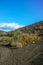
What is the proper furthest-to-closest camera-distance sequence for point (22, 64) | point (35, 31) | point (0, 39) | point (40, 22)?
point (40, 22)
point (35, 31)
point (0, 39)
point (22, 64)

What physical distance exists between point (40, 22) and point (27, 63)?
95.2 ft

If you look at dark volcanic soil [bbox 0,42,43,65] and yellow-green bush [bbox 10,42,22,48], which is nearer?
dark volcanic soil [bbox 0,42,43,65]

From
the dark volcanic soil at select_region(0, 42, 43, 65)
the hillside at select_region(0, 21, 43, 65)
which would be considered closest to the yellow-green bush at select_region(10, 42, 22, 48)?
the hillside at select_region(0, 21, 43, 65)

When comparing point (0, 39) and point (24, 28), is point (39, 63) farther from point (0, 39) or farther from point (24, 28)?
point (24, 28)

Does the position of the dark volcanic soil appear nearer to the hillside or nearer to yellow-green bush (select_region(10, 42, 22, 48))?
the hillside

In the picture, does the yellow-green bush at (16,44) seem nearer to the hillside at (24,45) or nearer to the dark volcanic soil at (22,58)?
the hillside at (24,45)

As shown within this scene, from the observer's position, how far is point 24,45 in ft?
104

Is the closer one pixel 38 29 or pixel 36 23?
pixel 38 29

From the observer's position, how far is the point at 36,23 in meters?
46.8

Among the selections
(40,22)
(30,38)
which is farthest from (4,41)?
(40,22)

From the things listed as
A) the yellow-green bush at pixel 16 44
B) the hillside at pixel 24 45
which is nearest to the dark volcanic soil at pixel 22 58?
the hillside at pixel 24 45

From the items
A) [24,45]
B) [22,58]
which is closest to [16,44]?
[24,45]

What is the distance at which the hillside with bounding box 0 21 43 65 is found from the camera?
20469 millimetres

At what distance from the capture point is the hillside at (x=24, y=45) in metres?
20.5
